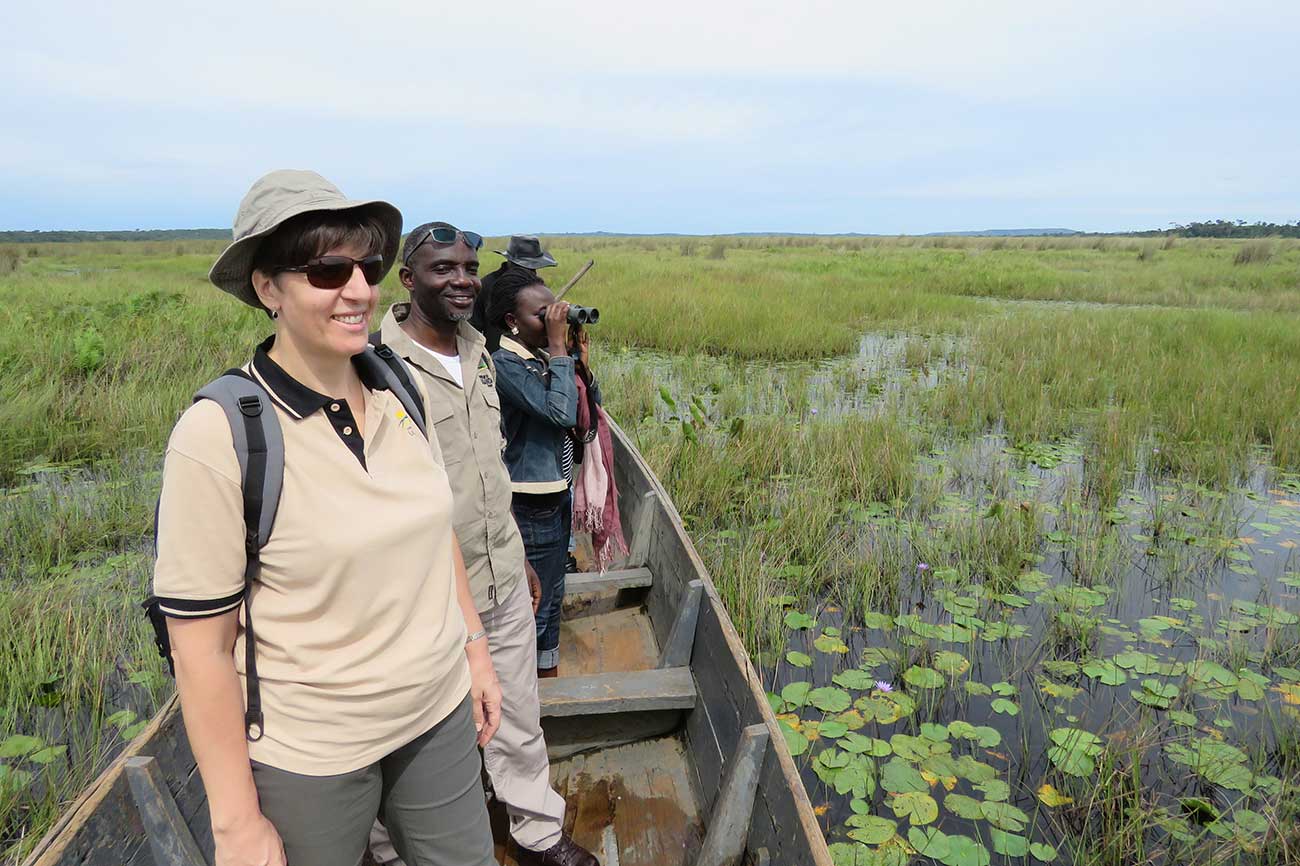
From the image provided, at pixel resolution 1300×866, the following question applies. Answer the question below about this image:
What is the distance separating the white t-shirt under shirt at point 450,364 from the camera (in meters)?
1.81

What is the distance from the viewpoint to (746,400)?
7.61m

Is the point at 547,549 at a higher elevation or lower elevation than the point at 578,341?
lower

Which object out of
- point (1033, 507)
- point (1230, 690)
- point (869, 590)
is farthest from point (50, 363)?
point (1230, 690)

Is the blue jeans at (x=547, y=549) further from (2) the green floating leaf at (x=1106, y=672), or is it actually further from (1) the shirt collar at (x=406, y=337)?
(2) the green floating leaf at (x=1106, y=672)

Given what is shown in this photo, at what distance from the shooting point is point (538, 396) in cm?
223

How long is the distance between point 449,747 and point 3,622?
3192 mm

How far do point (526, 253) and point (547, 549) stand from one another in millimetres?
988

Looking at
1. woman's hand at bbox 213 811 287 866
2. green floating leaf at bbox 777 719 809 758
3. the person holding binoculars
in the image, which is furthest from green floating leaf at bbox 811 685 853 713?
woman's hand at bbox 213 811 287 866

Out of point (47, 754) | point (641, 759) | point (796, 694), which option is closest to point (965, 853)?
point (796, 694)

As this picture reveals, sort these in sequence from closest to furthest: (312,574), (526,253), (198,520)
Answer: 1. (198,520)
2. (312,574)
3. (526,253)

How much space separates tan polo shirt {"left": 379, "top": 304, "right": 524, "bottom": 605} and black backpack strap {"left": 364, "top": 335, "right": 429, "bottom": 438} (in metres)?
0.33

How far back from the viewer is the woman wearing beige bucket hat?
97 cm

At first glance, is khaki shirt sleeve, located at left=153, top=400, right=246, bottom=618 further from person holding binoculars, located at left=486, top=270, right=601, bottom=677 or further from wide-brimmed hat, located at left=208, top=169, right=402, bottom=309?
person holding binoculars, located at left=486, top=270, right=601, bottom=677

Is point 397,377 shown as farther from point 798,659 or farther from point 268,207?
point 798,659
